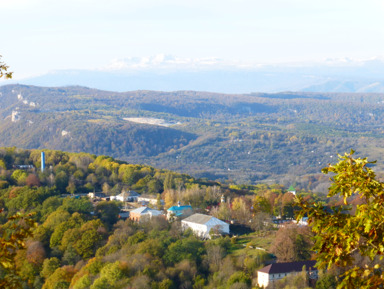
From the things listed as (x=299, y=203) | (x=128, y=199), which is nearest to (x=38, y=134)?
(x=128, y=199)

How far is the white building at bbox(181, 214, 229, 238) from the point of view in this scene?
51062mm

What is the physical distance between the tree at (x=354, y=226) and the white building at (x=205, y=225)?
42911 mm

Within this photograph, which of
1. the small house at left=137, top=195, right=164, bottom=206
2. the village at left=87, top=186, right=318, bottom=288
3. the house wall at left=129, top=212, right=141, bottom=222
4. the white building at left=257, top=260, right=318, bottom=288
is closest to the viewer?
the white building at left=257, top=260, right=318, bottom=288

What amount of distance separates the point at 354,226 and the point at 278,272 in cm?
3096

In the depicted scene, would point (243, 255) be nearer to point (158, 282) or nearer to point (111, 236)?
point (158, 282)

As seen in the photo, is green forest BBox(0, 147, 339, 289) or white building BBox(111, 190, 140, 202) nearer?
green forest BBox(0, 147, 339, 289)

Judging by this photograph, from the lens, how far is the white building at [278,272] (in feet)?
124

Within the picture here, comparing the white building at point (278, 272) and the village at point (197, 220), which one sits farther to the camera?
the village at point (197, 220)

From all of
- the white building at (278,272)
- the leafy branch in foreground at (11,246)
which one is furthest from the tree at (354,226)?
the white building at (278,272)

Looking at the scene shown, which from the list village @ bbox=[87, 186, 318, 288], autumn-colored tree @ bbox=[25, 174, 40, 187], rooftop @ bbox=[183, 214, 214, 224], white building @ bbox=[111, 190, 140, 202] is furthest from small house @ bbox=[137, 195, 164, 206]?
autumn-colored tree @ bbox=[25, 174, 40, 187]

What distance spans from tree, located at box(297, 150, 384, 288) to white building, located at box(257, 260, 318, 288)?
29837 mm

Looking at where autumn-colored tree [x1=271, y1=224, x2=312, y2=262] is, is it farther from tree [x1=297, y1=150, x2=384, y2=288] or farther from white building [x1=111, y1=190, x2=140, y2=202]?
tree [x1=297, y1=150, x2=384, y2=288]

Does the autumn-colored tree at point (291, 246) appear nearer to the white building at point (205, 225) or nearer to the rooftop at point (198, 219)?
the white building at point (205, 225)

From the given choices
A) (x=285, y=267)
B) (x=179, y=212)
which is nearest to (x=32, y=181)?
(x=179, y=212)
